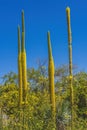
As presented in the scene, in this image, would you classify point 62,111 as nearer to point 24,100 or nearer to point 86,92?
point 24,100

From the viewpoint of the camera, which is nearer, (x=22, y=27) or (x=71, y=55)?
(x=71, y=55)

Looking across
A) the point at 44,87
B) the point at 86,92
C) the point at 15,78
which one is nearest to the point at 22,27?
the point at 86,92

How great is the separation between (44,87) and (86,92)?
5.93 m

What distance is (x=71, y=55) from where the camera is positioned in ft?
34.0

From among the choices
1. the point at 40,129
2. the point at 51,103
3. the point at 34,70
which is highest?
the point at 34,70

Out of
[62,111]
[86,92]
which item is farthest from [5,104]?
[62,111]

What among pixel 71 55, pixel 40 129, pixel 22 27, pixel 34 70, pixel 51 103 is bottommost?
pixel 40 129

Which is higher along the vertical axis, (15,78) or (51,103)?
(15,78)

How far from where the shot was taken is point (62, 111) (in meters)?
12.0

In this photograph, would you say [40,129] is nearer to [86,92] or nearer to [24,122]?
[24,122]

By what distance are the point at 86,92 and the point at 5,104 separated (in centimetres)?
619

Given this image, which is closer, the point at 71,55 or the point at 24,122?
the point at 71,55

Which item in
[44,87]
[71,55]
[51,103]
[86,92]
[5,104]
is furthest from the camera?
[44,87]

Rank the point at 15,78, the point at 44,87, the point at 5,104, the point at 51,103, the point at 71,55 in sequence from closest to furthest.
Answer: the point at 71,55 < the point at 51,103 < the point at 5,104 < the point at 44,87 < the point at 15,78
